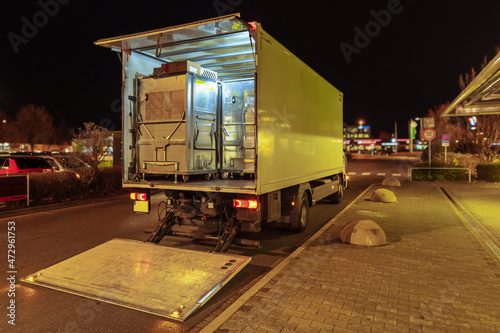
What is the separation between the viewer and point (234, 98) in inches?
303

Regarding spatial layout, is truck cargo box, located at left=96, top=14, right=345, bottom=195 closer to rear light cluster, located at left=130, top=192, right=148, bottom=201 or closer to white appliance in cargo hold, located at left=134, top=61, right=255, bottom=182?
white appliance in cargo hold, located at left=134, top=61, right=255, bottom=182

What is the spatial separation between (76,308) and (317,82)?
23.4ft

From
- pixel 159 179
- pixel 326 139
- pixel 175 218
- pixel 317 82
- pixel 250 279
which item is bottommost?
pixel 250 279

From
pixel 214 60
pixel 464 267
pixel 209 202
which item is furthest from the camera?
pixel 214 60

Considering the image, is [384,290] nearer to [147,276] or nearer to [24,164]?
[147,276]

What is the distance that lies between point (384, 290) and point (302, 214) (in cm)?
347

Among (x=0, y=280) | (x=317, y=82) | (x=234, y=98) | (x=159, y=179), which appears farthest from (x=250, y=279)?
(x=317, y=82)

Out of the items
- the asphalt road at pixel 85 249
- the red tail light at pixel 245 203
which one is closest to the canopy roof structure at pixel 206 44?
the red tail light at pixel 245 203

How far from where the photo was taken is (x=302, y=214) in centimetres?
789

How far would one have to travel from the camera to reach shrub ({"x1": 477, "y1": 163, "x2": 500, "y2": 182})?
61.8ft

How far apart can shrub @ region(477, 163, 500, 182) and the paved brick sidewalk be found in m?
14.2

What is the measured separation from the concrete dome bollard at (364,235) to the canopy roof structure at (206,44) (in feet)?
12.9

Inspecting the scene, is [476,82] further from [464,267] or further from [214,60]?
[214,60]

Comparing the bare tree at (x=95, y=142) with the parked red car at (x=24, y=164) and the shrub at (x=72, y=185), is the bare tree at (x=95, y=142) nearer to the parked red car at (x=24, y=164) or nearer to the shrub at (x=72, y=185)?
the shrub at (x=72, y=185)
